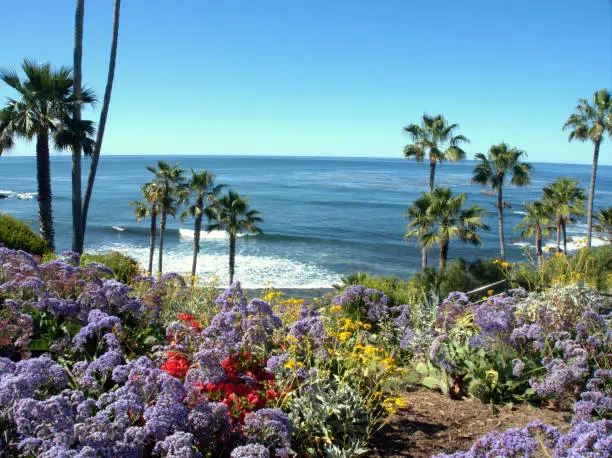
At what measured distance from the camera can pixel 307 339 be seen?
15.7 ft

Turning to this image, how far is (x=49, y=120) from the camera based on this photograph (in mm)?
16656

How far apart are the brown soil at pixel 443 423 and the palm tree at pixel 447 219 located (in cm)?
1712

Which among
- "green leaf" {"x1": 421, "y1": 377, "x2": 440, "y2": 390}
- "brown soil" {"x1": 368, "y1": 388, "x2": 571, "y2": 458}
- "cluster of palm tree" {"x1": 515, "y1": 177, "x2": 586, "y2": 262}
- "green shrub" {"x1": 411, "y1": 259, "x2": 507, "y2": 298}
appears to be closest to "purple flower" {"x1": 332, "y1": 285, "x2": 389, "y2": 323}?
"green leaf" {"x1": 421, "y1": 377, "x2": 440, "y2": 390}

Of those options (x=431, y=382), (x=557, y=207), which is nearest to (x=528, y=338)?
(x=431, y=382)

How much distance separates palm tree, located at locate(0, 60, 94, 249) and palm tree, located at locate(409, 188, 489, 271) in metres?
15.8

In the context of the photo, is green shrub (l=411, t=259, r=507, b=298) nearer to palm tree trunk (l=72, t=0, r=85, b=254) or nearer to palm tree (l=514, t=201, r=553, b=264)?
palm tree trunk (l=72, t=0, r=85, b=254)

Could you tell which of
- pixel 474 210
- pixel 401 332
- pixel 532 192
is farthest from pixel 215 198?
pixel 532 192

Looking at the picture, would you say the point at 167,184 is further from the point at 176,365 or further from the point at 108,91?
the point at 176,365

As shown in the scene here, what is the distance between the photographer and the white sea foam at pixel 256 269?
3331cm

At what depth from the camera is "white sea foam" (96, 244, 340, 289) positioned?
109ft

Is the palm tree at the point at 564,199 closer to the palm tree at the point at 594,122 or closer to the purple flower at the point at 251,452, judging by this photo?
the palm tree at the point at 594,122

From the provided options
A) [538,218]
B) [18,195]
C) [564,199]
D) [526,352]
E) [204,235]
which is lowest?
[204,235]

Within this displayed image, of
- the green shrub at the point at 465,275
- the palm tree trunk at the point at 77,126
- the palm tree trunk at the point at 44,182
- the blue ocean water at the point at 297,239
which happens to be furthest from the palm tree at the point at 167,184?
the green shrub at the point at 465,275

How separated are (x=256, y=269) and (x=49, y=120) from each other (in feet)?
71.8
